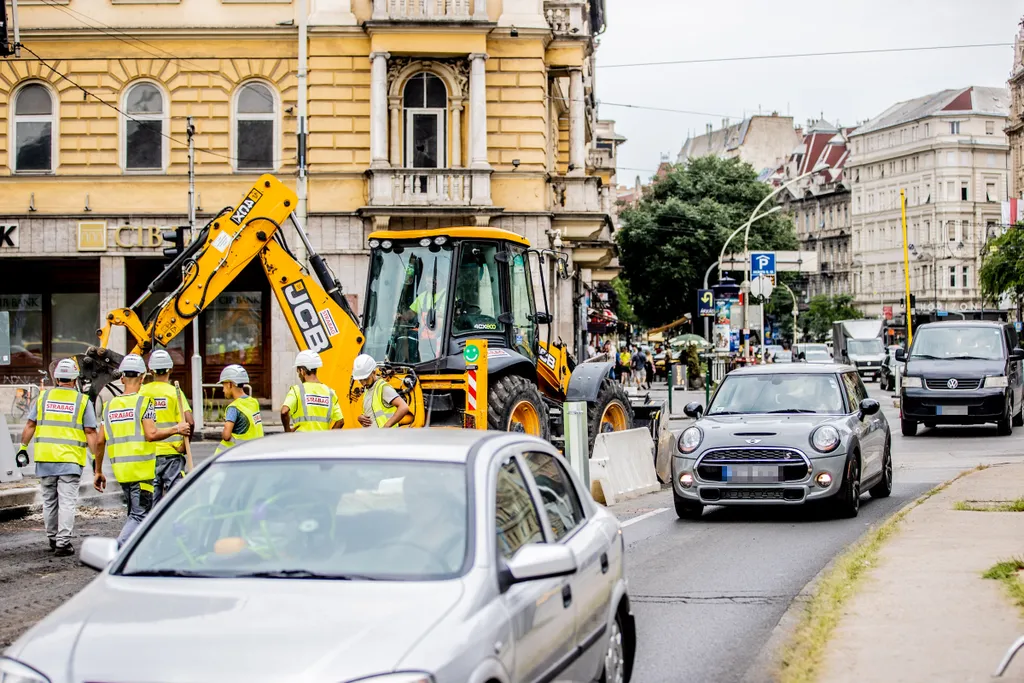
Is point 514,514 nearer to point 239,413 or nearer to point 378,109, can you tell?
point 239,413

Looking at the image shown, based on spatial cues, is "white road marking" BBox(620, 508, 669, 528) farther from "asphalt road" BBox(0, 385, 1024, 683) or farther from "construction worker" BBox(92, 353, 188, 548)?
"construction worker" BBox(92, 353, 188, 548)

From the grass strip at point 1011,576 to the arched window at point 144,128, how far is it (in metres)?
27.0

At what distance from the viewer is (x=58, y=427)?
12938 millimetres

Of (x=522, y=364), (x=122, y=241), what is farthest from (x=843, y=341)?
(x=522, y=364)

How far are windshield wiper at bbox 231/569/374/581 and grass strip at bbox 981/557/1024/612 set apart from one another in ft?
16.9

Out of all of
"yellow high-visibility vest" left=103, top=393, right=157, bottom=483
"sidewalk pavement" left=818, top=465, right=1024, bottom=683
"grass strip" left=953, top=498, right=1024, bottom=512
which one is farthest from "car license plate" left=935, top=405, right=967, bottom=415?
"yellow high-visibility vest" left=103, top=393, right=157, bottom=483

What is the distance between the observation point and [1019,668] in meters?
7.37

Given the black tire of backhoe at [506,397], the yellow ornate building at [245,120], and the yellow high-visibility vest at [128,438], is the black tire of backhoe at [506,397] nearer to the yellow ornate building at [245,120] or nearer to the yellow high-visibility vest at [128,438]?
the yellow high-visibility vest at [128,438]

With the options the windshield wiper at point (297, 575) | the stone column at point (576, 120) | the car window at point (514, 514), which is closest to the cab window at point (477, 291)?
the car window at point (514, 514)

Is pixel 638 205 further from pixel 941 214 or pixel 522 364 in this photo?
pixel 522 364

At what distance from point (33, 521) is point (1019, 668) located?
11478mm

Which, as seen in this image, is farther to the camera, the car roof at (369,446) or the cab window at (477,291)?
the cab window at (477,291)

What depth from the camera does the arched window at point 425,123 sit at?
34062mm

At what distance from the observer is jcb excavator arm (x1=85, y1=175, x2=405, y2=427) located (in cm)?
1831
